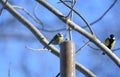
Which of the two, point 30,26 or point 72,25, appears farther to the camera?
point 30,26

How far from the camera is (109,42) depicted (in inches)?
139

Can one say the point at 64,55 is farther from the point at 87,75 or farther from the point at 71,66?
the point at 87,75

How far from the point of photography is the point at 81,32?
3.87 ft

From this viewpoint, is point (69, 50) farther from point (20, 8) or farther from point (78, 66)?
point (20, 8)

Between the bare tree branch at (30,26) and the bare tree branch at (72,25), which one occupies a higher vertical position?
the bare tree branch at (72,25)

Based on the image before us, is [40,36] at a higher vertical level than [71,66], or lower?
lower

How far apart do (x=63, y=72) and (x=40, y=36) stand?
0.58 meters

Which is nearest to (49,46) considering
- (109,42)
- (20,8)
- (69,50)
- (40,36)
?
(40,36)

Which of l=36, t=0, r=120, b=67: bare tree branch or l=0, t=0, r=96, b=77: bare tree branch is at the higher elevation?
l=36, t=0, r=120, b=67: bare tree branch

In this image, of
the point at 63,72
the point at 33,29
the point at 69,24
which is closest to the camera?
the point at 63,72

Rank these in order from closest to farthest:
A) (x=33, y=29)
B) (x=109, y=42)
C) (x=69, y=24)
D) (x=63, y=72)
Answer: (x=63, y=72) → (x=69, y=24) → (x=33, y=29) → (x=109, y=42)

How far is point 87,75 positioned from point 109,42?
234cm

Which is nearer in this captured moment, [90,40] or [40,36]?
[90,40]

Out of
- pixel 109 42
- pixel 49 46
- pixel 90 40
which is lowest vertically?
pixel 109 42
